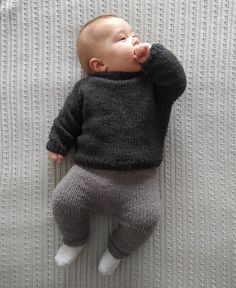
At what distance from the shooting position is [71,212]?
3.47 feet

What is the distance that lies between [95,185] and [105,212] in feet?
0.30

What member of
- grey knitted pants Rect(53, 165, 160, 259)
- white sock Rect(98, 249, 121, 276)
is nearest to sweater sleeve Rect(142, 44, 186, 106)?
grey knitted pants Rect(53, 165, 160, 259)

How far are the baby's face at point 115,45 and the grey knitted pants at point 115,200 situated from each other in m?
0.25

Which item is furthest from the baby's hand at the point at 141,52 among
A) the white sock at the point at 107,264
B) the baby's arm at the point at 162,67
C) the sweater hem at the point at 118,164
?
the white sock at the point at 107,264

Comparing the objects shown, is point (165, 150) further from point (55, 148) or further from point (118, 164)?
point (55, 148)

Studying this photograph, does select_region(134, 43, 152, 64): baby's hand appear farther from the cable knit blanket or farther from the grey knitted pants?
the grey knitted pants

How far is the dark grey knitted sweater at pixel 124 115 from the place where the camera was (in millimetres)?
1050

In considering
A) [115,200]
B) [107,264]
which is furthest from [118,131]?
[107,264]

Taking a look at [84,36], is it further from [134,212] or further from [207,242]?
[207,242]

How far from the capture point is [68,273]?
3.82 ft

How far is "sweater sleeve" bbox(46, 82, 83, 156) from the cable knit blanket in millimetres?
70

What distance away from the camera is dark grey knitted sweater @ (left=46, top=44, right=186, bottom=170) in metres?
1.05

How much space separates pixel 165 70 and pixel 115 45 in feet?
0.43

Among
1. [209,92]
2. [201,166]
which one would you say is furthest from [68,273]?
[209,92]
